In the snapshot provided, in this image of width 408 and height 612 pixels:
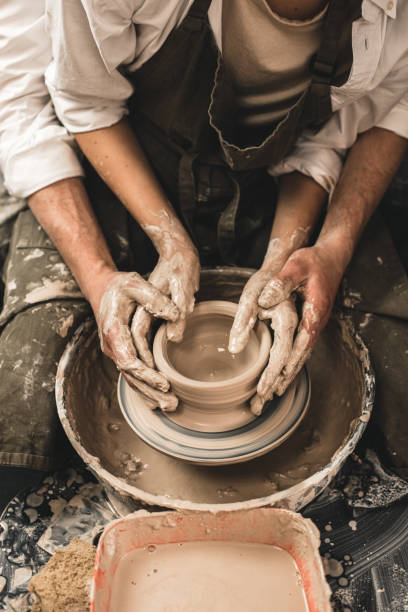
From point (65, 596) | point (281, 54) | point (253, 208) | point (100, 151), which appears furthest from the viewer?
point (253, 208)

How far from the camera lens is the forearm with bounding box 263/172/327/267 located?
1.78 m

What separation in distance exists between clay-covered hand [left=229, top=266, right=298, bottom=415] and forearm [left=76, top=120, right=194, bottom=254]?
1.26 feet

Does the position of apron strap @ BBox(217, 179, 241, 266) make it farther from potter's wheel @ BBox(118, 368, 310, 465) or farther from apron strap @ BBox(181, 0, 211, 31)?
potter's wheel @ BBox(118, 368, 310, 465)

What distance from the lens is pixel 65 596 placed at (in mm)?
1369

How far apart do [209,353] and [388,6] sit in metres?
1.10

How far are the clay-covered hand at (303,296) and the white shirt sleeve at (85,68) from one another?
30.3 inches

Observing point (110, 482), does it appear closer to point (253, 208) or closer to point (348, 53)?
point (253, 208)

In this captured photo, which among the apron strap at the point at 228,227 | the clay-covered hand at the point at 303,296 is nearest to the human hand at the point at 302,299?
the clay-covered hand at the point at 303,296

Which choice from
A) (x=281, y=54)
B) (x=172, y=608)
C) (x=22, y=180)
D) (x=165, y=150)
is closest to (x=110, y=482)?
(x=172, y=608)

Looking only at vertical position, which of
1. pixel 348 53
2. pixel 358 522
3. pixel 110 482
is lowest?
pixel 358 522

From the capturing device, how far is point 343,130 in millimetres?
1847

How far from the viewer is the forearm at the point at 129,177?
175 centimetres

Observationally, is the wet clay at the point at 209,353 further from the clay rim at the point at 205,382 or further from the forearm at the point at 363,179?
the forearm at the point at 363,179

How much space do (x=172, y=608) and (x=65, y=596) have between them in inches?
12.7
